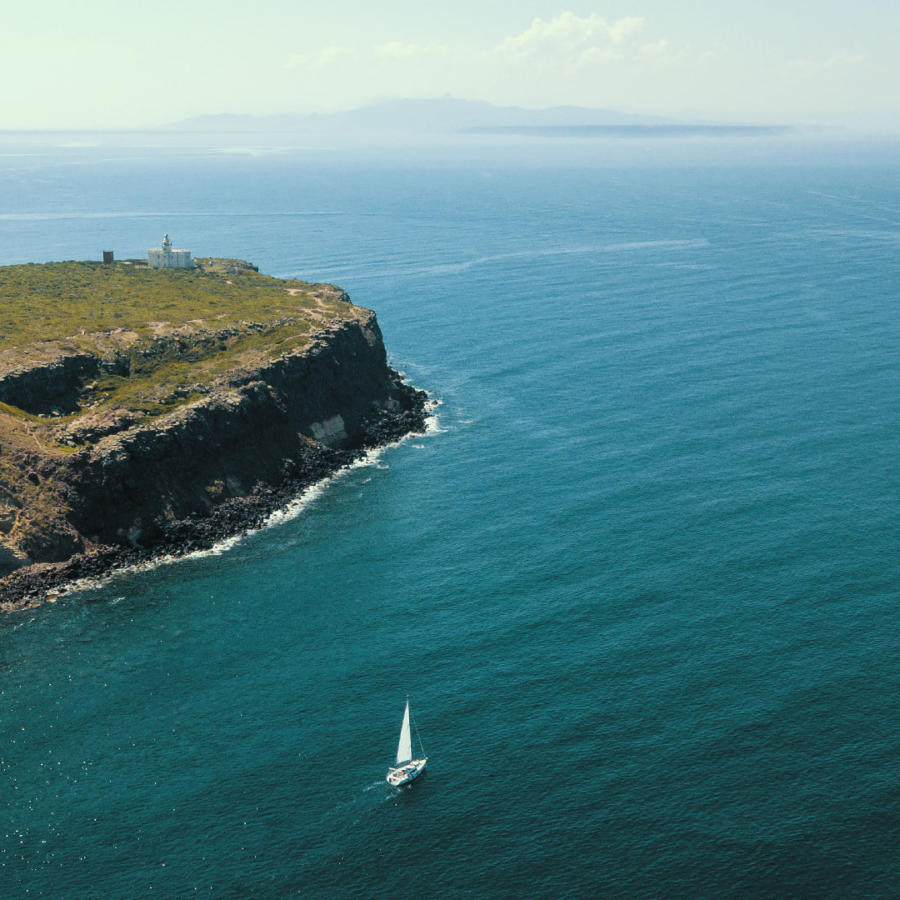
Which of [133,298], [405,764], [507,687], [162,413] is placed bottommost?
[405,764]

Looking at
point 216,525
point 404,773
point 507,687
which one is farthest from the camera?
point 216,525

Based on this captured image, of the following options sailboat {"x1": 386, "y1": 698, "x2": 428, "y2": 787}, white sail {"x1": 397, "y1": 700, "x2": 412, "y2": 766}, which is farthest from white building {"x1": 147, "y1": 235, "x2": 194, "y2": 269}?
white sail {"x1": 397, "y1": 700, "x2": 412, "y2": 766}

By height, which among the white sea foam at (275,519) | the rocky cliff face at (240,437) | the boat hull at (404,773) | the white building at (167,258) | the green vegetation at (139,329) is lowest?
the boat hull at (404,773)

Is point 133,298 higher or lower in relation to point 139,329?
higher

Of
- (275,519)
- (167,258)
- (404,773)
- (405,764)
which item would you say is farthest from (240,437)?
(167,258)

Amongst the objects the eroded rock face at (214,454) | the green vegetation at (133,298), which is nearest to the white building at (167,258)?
the green vegetation at (133,298)

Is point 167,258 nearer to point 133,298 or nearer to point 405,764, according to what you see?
point 133,298

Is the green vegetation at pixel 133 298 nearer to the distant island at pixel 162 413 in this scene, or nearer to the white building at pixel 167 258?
the distant island at pixel 162 413
